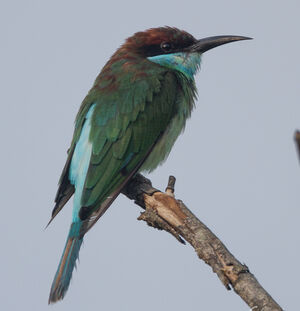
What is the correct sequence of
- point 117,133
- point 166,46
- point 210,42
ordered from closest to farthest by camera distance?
point 117,133 → point 166,46 → point 210,42

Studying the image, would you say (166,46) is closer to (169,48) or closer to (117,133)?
(169,48)

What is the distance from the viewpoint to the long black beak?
19.2 feet

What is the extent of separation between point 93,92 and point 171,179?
142cm

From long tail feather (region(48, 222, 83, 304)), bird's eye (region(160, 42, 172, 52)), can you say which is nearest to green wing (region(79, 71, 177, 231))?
long tail feather (region(48, 222, 83, 304))

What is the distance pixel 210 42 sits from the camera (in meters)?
5.92

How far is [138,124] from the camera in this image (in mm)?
5074

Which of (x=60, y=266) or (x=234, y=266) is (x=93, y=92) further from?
(x=234, y=266)

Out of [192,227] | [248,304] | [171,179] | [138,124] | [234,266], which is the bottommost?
[248,304]

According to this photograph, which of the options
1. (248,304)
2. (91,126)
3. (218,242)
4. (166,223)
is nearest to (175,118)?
(91,126)

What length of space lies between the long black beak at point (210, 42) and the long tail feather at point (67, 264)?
217 centimetres

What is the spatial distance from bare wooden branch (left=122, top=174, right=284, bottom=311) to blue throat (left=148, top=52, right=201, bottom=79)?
136cm

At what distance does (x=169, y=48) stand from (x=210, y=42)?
45cm

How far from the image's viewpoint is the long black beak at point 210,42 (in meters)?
5.85

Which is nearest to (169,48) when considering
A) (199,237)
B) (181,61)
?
(181,61)
